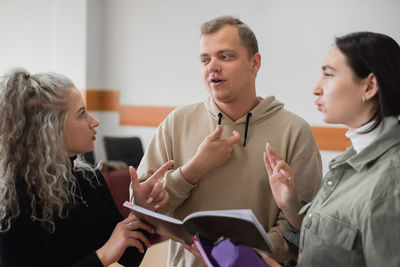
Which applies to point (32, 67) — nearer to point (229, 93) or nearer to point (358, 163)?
point (229, 93)

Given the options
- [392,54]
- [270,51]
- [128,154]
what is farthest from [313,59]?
[392,54]

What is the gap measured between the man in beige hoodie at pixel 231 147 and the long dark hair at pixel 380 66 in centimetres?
44

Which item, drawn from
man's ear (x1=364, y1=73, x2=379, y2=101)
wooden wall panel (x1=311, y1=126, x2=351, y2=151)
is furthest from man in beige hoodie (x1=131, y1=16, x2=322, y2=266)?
wooden wall panel (x1=311, y1=126, x2=351, y2=151)

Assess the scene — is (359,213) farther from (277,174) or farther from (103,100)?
(103,100)

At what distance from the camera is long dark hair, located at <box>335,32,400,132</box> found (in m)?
1.27

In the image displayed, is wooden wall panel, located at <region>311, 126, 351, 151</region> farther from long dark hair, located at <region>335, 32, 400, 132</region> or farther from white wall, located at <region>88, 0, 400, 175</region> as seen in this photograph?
long dark hair, located at <region>335, 32, 400, 132</region>

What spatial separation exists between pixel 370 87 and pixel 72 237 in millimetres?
1013

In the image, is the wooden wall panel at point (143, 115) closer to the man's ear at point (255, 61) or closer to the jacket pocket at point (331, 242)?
the man's ear at point (255, 61)

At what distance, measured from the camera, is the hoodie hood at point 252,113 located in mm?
1790

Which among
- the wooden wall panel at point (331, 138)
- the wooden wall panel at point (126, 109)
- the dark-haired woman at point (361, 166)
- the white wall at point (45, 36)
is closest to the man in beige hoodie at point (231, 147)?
the dark-haired woman at point (361, 166)

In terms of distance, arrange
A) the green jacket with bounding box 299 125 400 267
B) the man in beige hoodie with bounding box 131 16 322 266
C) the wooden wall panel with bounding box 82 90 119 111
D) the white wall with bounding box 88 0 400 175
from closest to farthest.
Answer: the green jacket with bounding box 299 125 400 267 → the man in beige hoodie with bounding box 131 16 322 266 → the white wall with bounding box 88 0 400 175 → the wooden wall panel with bounding box 82 90 119 111

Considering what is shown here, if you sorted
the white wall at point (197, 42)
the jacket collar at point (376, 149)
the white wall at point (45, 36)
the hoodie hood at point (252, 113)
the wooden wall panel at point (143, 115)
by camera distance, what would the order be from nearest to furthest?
the jacket collar at point (376, 149)
the hoodie hood at point (252, 113)
the white wall at point (197, 42)
the wooden wall panel at point (143, 115)
the white wall at point (45, 36)

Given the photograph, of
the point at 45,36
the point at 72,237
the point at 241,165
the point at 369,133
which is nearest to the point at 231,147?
the point at 241,165

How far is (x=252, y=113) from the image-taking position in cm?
179
